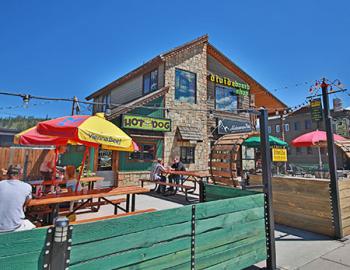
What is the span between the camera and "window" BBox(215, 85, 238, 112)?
1573cm

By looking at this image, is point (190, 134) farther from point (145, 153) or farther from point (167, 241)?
point (167, 241)

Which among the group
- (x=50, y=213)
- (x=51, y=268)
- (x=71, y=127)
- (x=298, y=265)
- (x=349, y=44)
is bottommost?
(x=298, y=265)

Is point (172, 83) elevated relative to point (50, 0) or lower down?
lower down

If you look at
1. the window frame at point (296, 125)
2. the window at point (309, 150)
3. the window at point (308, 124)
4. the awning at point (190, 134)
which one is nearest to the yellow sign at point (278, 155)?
the awning at point (190, 134)

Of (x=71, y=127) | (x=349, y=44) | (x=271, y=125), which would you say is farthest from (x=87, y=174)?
(x=271, y=125)

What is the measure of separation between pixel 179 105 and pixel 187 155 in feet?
10.5

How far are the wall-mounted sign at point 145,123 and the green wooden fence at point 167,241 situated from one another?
27.6 ft

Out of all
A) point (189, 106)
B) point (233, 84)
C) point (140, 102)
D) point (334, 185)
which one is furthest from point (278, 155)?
point (233, 84)

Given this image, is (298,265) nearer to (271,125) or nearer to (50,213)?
(50,213)

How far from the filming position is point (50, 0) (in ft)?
27.3

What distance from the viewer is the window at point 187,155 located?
13.3 metres

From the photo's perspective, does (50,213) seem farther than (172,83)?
No

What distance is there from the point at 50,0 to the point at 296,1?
9.62 meters

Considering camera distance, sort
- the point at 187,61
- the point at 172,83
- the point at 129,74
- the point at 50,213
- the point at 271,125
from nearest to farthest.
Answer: the point at 50,213, the point at 172,83, the point at 187,61, the point at 129,74, the point at 271,125
